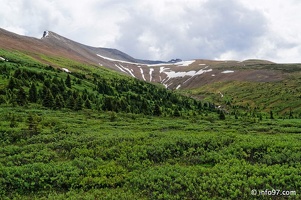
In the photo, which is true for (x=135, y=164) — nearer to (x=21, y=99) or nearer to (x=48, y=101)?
(x=48, y=101)

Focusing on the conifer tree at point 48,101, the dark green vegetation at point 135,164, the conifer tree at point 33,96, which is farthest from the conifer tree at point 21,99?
the dark green vegetation at point 135,164

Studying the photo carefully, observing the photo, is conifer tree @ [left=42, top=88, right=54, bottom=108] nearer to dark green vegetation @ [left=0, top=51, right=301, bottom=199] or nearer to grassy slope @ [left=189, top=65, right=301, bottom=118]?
dark green vegetation @ [left=0, top=51, right=301, bottom=199]

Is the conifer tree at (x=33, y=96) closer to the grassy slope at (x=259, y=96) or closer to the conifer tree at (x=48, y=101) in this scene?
the conifer tree at (x=48, y=101)

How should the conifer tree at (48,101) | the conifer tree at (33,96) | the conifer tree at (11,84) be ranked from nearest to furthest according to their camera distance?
the conifer tree at (48,101) → the conifer tree at (33,96) → the conifer tree at (11,84)

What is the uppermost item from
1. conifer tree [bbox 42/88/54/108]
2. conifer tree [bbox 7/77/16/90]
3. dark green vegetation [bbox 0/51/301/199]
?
conifer tree [bbox 7/77/16/90]

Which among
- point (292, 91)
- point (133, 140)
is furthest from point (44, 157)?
point (292, 91)

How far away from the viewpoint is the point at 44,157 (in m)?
25.1

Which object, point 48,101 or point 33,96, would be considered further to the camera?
point 33,96

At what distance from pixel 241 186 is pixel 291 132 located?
22.5 metres

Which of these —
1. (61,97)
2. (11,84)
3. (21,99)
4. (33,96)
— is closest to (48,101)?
(21,99)

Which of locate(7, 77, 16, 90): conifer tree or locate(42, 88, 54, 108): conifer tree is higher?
locate(7, 77, 16, 90): conifer tree

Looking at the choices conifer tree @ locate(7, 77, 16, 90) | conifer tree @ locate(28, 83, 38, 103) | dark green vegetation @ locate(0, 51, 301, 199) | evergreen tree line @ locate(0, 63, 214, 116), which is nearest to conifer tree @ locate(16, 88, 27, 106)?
evergreen tree line @ locate(0, 63, 214, 116)

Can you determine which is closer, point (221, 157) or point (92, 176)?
point (92, 176)

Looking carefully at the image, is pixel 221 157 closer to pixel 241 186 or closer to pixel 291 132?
pixel 241 186
